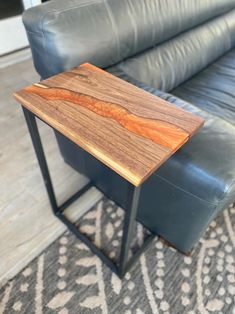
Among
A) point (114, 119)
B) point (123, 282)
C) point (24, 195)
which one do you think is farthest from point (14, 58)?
point (123, 282)

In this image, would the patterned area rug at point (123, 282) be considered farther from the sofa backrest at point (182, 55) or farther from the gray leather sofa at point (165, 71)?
the sofa backrest at point (182, 55)

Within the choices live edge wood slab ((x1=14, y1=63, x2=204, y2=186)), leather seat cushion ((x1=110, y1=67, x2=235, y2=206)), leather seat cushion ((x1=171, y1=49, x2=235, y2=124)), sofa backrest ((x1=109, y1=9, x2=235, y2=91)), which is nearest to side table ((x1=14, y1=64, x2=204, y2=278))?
live edge wood slab ((x1=14, y1=63, x2=204, y2=186))

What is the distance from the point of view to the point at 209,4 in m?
1.53

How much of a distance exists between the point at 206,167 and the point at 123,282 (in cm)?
59

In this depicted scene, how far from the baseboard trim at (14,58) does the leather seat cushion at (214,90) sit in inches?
61.6

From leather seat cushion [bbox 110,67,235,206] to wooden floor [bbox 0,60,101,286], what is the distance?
0.58 meters

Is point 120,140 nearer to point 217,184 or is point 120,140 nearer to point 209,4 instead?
point 217,184

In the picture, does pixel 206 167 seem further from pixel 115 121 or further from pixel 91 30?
pixel 91 30

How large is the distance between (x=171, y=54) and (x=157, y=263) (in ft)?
3.51

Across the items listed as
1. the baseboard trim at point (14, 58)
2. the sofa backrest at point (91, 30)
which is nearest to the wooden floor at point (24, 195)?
the sofa backrest at point (91, 30)

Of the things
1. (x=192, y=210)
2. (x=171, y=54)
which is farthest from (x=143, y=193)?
(x=171, y=54)

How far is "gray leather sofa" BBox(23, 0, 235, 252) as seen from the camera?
0.80m

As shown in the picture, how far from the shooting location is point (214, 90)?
1404 millimetres

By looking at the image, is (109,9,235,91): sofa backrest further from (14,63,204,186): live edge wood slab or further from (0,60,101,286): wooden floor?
(0,60,101,286): wooden floor
